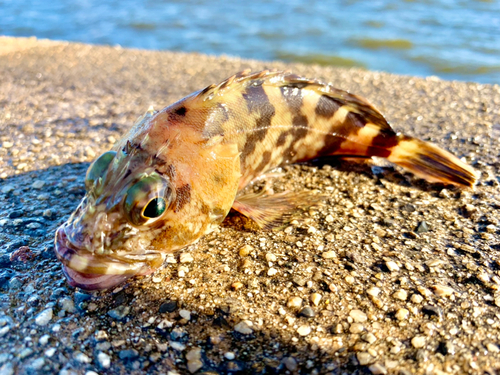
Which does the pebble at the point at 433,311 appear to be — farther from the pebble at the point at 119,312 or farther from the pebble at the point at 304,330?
the pebble at the point at 119,312

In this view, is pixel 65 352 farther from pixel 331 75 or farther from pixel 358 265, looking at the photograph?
pixel 331 75

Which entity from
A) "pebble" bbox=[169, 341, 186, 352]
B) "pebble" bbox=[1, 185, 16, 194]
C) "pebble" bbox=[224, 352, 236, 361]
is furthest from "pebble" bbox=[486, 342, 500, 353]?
"pebble" bbox=[1, 185, 16, 194]

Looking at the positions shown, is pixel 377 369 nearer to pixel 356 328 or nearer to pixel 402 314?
pixel 356 328

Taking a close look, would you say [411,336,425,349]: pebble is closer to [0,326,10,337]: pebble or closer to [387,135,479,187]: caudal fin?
[387,135,479,187]: caudal fin

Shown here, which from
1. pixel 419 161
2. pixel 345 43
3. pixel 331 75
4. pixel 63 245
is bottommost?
pixel 63 245

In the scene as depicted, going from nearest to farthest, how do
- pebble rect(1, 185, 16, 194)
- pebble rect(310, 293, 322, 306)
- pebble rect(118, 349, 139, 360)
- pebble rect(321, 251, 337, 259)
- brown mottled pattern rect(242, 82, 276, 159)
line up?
pebble rect(118, 349, 139, 360)
pebble rect(310, 293, 322, 306)
pebble rect(321, 251, 337, 259)
brown mottled pattern rect(242, 82, 276, 159)
pebble rect(1, 185, 16, 194)

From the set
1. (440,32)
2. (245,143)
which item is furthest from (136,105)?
(440,32)

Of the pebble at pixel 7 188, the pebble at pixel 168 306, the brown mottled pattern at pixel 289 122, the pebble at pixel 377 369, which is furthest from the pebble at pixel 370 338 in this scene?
the pebble at pixel 7 188
